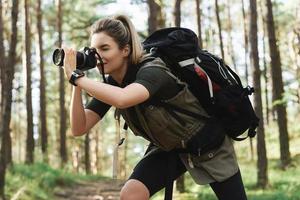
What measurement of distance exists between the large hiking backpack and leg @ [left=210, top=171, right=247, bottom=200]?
353 millimetres

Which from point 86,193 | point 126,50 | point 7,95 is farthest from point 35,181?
point 126,50

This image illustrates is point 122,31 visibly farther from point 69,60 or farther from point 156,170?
point 156,170

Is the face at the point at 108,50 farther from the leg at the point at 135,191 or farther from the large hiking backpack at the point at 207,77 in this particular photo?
the leg at the point at 135,191

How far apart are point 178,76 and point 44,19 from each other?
25656 mm

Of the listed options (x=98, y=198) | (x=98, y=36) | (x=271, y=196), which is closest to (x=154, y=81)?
(x=98, y=36)

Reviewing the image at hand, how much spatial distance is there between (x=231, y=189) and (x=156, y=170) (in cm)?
53

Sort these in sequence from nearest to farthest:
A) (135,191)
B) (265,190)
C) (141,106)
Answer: (141,106) < (135,191) < (265,190)

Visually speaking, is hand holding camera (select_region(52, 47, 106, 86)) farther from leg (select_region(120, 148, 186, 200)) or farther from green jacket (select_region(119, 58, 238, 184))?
leg (select_region(120, 148, 186, 200))

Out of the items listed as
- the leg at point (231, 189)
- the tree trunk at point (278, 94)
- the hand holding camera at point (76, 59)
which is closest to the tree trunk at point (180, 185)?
the tree trunk at point (278, 94)

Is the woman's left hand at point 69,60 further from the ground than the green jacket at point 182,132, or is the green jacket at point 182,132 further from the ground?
the woman's left hand at point 69,60

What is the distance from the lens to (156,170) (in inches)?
139

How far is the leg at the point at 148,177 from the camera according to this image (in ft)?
11.2

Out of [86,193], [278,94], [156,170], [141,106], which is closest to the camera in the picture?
[141,106]

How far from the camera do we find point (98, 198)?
12297 mm
